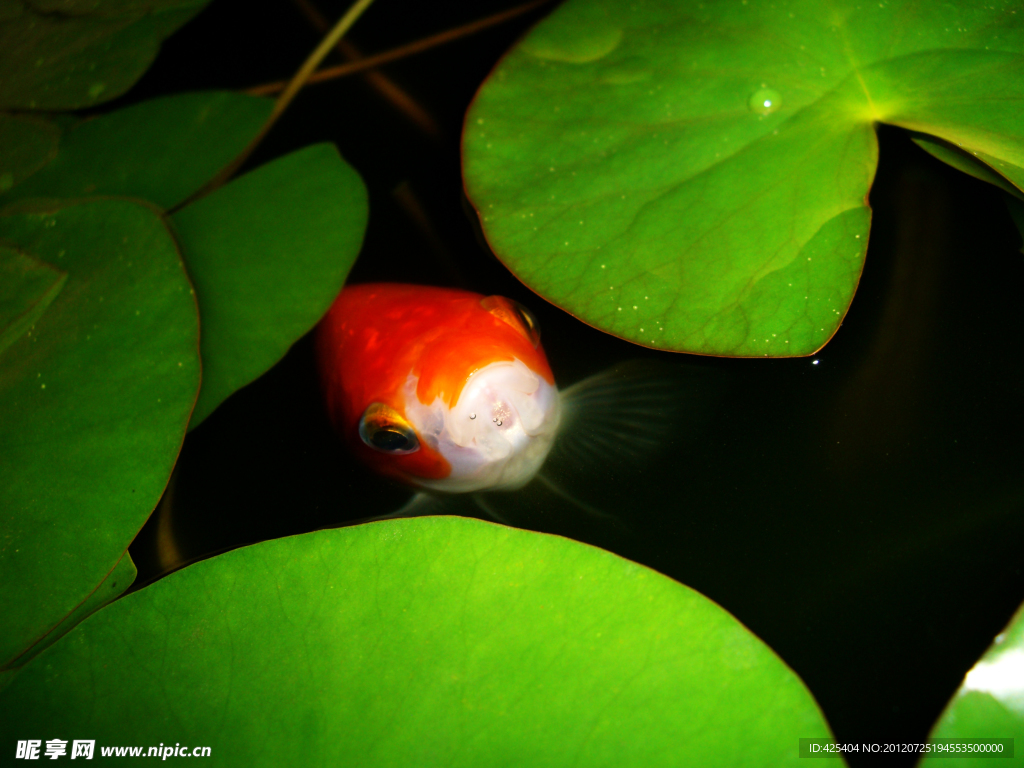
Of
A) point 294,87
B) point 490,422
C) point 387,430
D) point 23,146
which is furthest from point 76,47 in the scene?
point 490,422

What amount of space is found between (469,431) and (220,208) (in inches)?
28.8

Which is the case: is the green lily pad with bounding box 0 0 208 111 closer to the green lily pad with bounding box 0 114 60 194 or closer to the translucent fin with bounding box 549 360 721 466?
the green lily pad with bounding box 0 114 60 194

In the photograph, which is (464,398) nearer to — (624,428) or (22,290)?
(624,428)

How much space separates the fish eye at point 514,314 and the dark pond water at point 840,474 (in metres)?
0.10

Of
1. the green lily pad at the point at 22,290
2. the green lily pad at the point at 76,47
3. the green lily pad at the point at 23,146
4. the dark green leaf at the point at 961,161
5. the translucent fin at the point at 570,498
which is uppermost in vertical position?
the dark green leaf at the point at 961,161

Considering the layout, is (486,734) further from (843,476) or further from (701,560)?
(843,476)

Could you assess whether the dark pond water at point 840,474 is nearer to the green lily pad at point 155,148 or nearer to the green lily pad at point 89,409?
the green lily pad at point 89,409

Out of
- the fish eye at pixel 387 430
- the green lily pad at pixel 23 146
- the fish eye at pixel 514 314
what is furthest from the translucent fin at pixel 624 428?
the green lily pad at pixel 23 146

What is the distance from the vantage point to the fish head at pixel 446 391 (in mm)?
1001

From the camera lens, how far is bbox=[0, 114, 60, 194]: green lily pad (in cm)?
136

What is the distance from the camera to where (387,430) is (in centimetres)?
102

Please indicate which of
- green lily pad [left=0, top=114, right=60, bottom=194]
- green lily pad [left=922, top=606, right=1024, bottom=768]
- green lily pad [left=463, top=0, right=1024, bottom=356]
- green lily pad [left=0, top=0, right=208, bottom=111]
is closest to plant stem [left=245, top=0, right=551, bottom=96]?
green lily pad [left=0, top=0, right=208, bottom=111]

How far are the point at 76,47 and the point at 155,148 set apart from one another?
1.27 ft

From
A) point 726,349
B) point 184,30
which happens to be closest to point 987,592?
point 726,349
